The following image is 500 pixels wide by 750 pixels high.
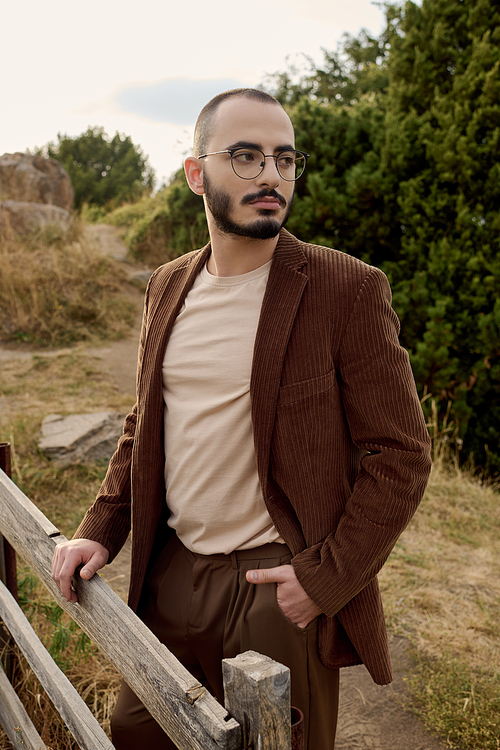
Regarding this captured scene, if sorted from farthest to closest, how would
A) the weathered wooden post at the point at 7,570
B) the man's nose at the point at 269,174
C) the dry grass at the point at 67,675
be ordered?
the weathered wooden post at the point at 7,570, the dry grass at the point at 67,675, the man's nose at the point at 269,174

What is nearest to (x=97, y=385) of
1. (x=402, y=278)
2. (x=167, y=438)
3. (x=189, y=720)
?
(x=402, y=278)

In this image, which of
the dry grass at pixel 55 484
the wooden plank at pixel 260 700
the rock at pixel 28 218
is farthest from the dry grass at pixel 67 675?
the rock at pixel 28 218

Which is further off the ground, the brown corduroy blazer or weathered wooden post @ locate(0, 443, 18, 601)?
the brown corduroy blazer

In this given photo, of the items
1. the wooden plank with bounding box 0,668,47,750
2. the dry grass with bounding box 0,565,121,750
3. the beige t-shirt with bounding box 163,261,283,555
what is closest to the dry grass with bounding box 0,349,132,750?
the dry grass with bounding box 0,565,121,750

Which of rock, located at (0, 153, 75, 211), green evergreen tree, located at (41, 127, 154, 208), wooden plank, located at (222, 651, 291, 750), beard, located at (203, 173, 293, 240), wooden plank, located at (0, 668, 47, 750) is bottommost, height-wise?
wooden plank, located at (0, 668, 47, 750)

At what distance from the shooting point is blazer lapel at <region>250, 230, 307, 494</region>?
1.45m

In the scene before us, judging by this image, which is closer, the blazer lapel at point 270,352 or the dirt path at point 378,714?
the blazer lapel at point 270,352

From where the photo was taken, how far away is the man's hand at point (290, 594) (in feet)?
4.75

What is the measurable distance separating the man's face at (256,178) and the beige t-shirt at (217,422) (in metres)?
0.14

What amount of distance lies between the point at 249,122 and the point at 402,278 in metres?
4.60

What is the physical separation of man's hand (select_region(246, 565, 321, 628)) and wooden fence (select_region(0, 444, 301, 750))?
1.03ft

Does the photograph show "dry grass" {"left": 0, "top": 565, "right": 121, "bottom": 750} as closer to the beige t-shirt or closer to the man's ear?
the beige t-shirt

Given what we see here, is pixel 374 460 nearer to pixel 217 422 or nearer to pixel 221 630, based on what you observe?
pixel 217 422

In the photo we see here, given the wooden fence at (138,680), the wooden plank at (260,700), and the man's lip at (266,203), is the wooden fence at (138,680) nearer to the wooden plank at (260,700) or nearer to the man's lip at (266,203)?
the wooden plank at (260,700)
